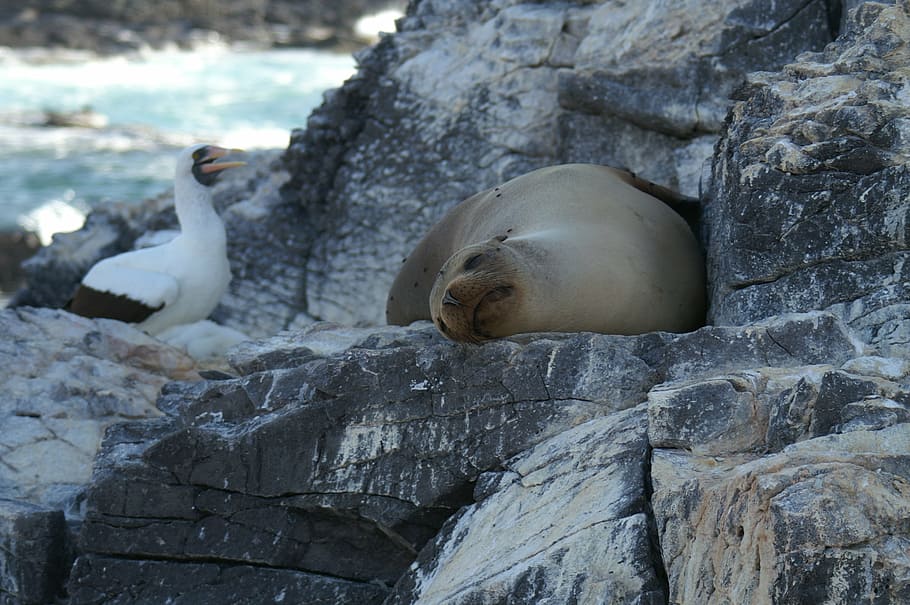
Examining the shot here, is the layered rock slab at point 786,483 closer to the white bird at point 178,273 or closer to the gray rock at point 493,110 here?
the gray rock at point 493,110

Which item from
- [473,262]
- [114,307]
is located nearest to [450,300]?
[473,262]

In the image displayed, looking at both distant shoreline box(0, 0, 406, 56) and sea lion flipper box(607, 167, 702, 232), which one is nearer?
sea lion flipper box(607, 167, 702, 232)

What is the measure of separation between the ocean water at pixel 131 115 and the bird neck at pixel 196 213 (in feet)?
29.6

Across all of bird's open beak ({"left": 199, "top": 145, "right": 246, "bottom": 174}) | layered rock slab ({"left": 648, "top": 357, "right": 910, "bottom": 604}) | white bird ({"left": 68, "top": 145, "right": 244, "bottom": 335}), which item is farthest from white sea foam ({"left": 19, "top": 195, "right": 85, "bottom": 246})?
layered rock slab ({"left": 648, "top": 357, "right": 910, "bottom": 604})

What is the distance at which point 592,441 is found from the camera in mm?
3068

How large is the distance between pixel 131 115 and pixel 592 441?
20.5 meters

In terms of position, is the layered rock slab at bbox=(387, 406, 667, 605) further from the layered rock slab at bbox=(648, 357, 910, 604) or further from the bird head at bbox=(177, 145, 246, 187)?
the bird head at bbox=(177, 145, 246, 187)

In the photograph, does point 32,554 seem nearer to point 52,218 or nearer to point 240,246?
point 240,246

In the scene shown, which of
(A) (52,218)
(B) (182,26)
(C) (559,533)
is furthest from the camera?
(B) (182,26)

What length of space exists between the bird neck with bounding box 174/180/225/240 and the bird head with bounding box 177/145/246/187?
6 centimetres

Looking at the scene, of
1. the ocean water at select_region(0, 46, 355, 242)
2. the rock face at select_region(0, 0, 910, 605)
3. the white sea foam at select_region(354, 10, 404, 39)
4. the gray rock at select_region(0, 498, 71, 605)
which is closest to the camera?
the rock face at select_region(0, 0, 910, 605)

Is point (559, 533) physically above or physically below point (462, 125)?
below

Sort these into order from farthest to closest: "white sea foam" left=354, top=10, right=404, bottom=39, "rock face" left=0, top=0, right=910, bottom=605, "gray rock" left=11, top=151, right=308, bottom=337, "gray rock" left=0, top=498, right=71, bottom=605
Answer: "white sea foam" left=354, top=10, right=404, bottom=39
"gray rock" left=11, top=151, right=308, bottom=337
"gray rock" left=0, top=498, right=71, bottom=605
"rock face" left=0, top=0, right=910, bottom=605

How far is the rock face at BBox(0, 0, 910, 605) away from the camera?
2.59 metres
